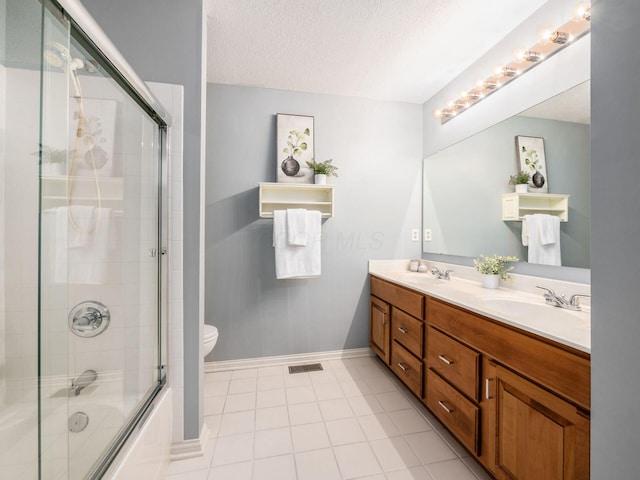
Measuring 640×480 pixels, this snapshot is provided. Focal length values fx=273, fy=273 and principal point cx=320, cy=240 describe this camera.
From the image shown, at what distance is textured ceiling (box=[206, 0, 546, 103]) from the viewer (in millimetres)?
1491

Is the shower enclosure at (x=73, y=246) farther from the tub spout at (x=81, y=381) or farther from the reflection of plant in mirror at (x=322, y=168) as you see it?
the reflection of plant in mirror at (x=322, y=168)

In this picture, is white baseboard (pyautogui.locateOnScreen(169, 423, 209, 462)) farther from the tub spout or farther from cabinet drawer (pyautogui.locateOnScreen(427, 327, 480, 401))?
cabinet drawer (pyautogui.locateOnScreen(427, 327, 480, 401))

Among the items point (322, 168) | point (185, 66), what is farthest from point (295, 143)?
point (185, 66)

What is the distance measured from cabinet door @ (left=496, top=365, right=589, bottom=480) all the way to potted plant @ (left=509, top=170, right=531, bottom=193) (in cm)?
107

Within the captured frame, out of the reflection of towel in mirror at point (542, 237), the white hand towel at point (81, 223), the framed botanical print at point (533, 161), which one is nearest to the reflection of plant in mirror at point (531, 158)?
the framed botanical print at point (533, 161)

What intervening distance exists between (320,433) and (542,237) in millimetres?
1633

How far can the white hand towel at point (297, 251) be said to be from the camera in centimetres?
213

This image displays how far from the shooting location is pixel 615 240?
0.57 m

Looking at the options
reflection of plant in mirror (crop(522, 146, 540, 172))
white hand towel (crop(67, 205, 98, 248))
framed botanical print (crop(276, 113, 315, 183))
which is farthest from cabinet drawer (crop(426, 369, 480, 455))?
white hand towel (crop(67, 205, 98, 248))

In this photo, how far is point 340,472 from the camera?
1270 millimetres

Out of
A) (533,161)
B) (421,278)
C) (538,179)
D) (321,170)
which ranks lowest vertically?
(421,278)

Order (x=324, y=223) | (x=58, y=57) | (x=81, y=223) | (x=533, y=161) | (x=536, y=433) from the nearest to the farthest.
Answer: (x=58, y=57), (x=536, y=433), (x=81, y=223), (x=533, y=161), (x=324, y=223)

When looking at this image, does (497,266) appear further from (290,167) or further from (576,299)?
(290,167)

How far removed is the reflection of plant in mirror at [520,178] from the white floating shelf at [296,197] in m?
1.18
